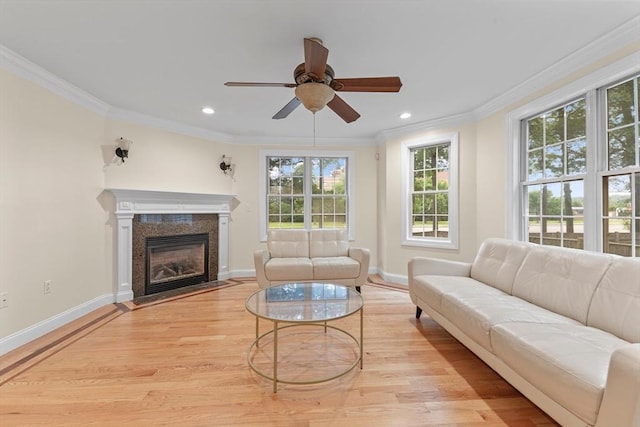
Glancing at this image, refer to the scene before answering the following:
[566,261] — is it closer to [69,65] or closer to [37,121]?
[69,65]

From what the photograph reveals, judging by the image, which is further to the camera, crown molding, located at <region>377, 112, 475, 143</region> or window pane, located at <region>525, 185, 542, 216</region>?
crown molding, located at <region>377, 112, 475, 143</region>

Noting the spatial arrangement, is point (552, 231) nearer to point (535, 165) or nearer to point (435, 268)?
point (535, 165)

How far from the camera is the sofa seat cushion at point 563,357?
1.22 meters

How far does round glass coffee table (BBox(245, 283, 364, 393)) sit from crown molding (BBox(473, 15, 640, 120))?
2.79 metres

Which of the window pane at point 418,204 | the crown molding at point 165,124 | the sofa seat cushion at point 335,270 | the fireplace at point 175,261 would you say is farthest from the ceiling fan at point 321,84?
the fireplace at point 175,261

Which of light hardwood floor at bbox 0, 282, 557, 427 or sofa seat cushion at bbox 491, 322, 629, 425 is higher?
sofa seat cushion at bbox 491, 322, 629, 425

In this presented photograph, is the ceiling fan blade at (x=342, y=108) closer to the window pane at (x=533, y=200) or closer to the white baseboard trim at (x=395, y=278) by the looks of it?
the window pane at (x=533, y=200)

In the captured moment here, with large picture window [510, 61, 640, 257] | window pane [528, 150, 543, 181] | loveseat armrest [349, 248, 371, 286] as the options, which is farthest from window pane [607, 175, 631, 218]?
loveseat armrest [349, 248, 371, 286]

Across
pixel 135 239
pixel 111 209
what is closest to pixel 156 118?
pixel 111 209

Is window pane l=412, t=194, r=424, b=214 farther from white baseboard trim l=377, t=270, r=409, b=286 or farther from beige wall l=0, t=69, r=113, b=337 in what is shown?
beige wall l=0, t=69, r=113, b=337

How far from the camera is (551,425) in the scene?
1.54 metres

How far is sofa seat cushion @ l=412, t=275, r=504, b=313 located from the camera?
241 centimetres

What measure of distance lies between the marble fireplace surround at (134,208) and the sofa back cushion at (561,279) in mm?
4139

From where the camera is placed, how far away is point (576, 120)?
2652mm
